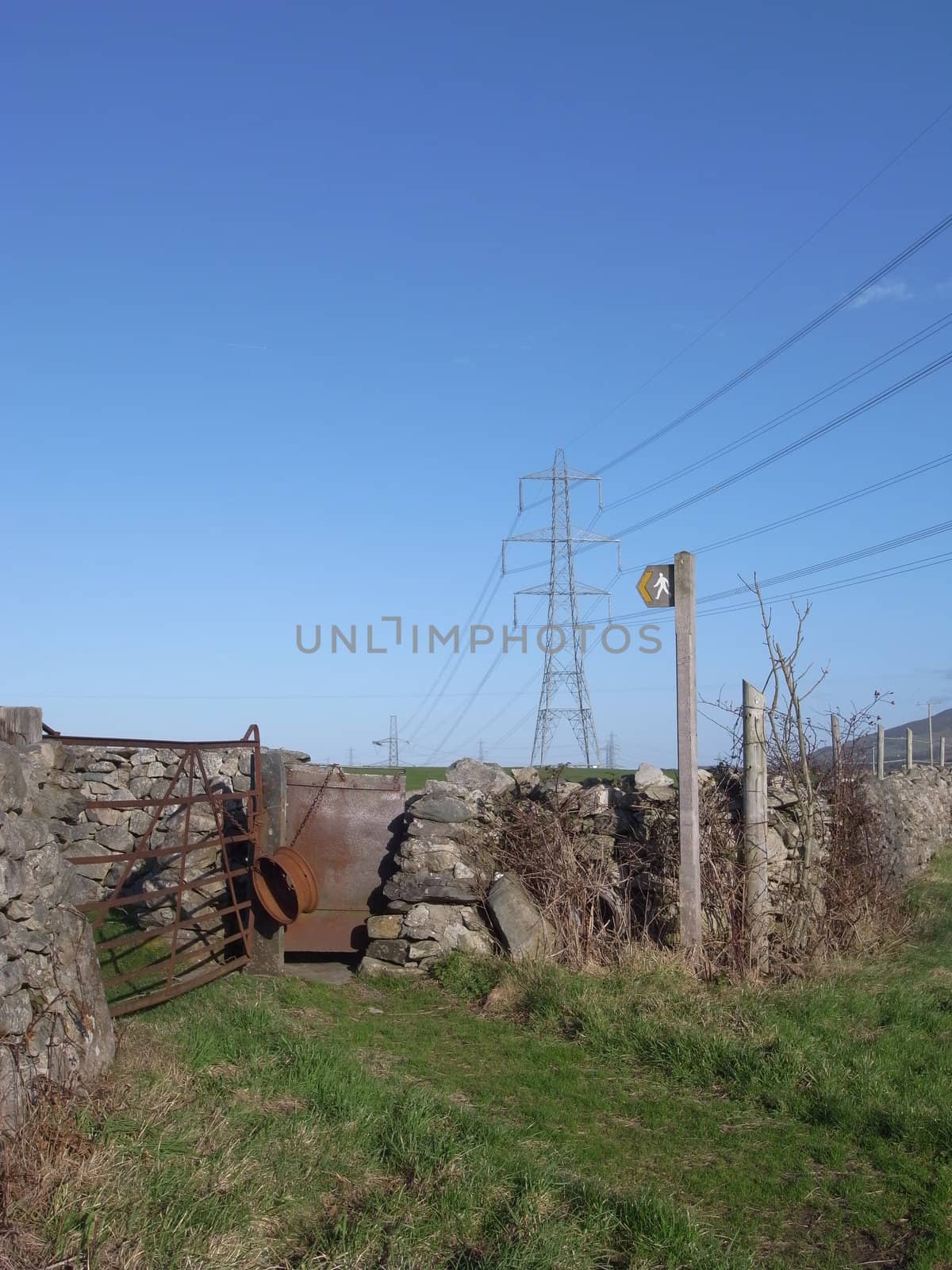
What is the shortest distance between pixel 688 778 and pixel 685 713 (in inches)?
21.6

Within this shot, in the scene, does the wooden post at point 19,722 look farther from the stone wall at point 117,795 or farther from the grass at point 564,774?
the grass at point 564,774

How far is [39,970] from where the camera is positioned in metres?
5.17

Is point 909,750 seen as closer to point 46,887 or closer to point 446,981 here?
point 446,981

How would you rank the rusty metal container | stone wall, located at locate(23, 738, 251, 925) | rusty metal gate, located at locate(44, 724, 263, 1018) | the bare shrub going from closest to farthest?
rusty metal gate, located at locate(44, 724, 263, 1018), the bare shrub, the rusty metal container, stone wall, located at locate(23, 738, 251, 925)

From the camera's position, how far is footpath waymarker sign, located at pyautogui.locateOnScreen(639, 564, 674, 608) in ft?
31.0

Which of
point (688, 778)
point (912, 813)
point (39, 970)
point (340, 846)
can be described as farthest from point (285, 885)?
point (912, 813)

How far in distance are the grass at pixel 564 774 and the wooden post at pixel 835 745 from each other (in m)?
2.00

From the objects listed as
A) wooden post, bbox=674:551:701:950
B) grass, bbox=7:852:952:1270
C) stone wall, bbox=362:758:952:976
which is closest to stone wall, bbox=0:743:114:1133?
grass, bbox=7:852:952:1270

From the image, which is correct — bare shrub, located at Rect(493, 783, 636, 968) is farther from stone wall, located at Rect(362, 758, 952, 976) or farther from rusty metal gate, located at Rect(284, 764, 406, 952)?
rusty metal gate, located at Rect(284, 764, 406, 952)

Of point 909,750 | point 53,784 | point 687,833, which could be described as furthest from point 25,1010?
point 909,750

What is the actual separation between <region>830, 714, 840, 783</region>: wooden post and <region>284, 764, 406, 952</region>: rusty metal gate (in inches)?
165

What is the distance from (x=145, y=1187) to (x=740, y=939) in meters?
5.80

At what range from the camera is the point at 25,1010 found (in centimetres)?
489

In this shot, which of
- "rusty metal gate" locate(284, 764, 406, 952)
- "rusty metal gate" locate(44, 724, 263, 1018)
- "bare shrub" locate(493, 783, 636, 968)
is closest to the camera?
"rusty metal gate" locate(44, 724, 263, 1018)
